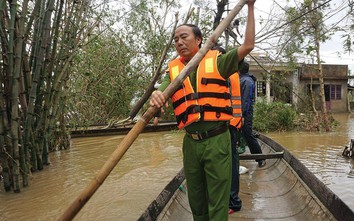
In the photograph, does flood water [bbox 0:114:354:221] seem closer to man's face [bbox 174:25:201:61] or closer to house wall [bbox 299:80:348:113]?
man's face [bbox 174:25:201:61]

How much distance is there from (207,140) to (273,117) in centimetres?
1064

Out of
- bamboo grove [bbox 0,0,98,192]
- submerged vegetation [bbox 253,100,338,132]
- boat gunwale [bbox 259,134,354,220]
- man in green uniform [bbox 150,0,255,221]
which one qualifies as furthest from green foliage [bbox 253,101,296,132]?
man in green uniform [bbox 150,0,255,221]

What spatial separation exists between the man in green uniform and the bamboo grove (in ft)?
8.70

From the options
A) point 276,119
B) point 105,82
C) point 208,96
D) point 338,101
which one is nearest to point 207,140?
point 208,96

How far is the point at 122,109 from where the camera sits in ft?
45.8

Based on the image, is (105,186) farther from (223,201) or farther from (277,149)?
(223,201)

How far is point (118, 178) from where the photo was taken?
5.78 metres

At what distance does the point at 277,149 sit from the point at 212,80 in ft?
12.2

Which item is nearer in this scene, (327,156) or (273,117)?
(327,156)

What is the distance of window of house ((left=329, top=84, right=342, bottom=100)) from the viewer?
2305 cm

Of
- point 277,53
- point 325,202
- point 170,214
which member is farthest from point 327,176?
point 277,53

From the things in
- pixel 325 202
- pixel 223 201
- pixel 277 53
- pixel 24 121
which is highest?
pixel 277 53

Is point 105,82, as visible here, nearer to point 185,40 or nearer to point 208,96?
point 185,40

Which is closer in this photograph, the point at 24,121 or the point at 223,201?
the point at 223,201
